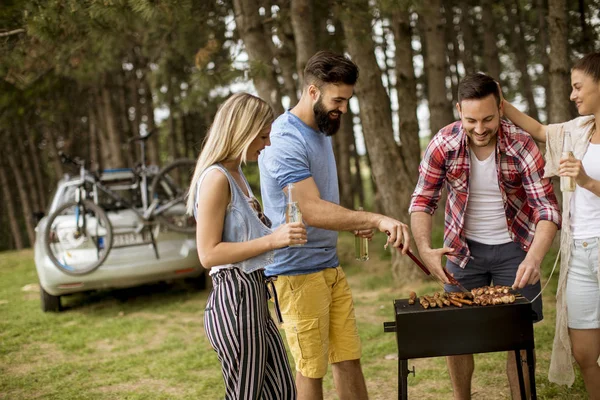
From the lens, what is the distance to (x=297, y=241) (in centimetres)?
288

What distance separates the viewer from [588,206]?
3436mm

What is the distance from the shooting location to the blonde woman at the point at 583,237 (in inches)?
133

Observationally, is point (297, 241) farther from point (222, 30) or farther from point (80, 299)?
point (222, 30)

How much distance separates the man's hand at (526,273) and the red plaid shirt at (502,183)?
213mm

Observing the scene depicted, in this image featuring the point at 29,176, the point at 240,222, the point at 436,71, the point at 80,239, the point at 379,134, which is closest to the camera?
the point at 240,222

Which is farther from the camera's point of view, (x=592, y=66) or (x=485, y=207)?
(x=485, y=207)

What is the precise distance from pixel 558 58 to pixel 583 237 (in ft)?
13.9

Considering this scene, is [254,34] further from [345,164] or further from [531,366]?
[345,164]

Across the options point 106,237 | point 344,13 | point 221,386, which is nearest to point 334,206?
point 221,386

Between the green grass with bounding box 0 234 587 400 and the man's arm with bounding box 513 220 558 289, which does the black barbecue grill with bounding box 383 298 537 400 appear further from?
the green grass with bounding box 0 234 587 400

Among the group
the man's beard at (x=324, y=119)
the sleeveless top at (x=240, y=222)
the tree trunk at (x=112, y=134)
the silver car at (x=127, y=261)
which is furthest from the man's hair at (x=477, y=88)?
the tree trunk at (x=112, y=134)

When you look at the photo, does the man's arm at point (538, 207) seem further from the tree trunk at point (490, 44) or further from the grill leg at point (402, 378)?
the tree trunk at point (490, 44)

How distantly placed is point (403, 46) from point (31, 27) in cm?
448

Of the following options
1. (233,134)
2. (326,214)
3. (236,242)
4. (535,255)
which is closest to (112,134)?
(326,214)
